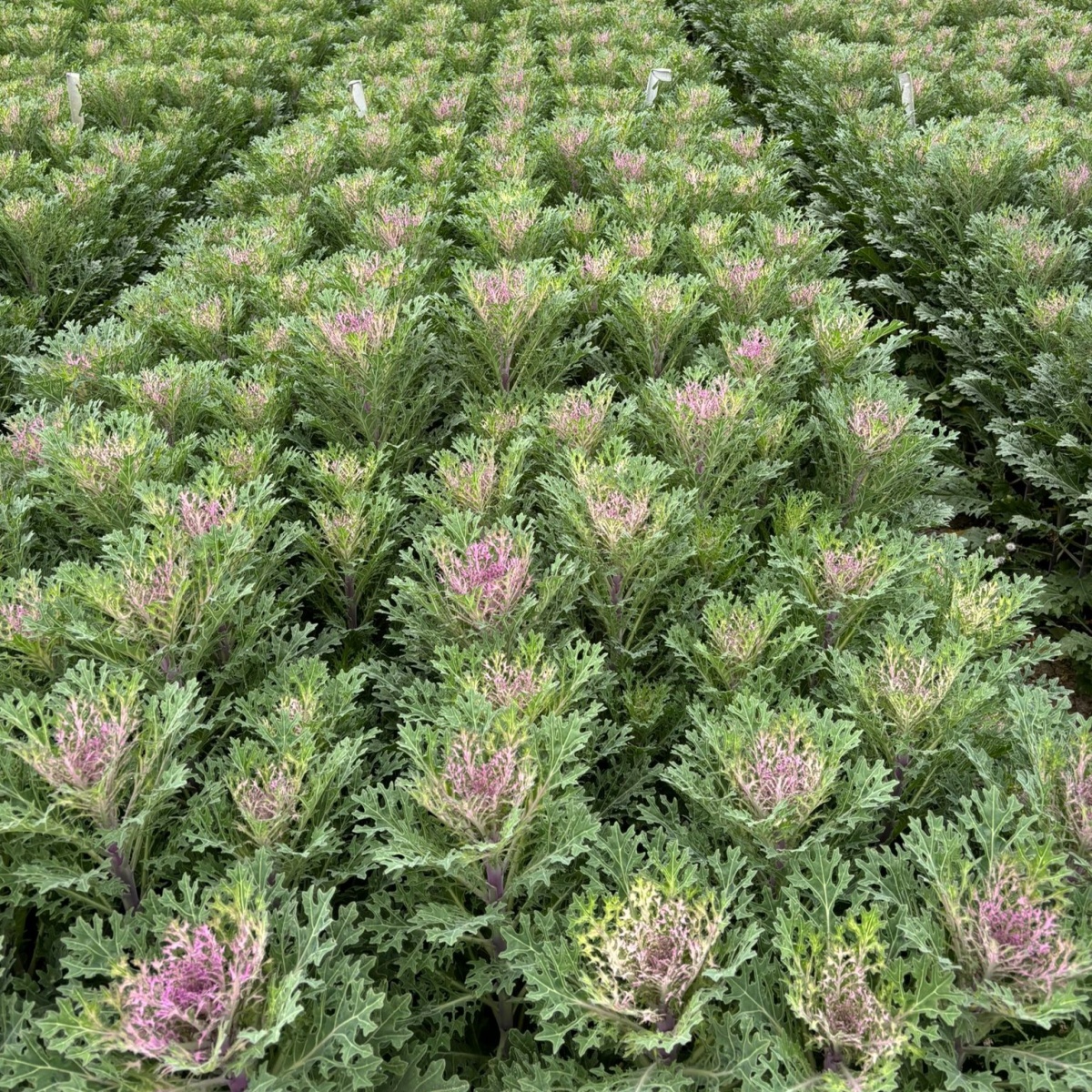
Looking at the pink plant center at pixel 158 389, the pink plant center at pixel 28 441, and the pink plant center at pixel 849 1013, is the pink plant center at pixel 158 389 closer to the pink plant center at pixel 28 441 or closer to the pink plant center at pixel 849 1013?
the pink plant center at pixel 28 441

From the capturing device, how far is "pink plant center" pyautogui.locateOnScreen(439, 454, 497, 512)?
9.86ft

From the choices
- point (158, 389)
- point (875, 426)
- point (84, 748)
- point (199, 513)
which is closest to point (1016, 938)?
point (875, 426)

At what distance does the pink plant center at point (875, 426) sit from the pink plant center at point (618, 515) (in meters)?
0.99

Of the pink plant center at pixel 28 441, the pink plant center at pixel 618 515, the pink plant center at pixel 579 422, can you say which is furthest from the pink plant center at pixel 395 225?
the pink plant center at pixel 618 515

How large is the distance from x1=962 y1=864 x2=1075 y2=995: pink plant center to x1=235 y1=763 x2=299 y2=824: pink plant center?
1567 mm

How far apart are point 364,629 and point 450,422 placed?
1.18 m

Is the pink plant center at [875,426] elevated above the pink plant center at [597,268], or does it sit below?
below

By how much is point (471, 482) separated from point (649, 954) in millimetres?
1697

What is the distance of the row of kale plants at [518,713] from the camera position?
180 centimetres

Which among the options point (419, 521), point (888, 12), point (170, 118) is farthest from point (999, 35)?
point (419, 521)

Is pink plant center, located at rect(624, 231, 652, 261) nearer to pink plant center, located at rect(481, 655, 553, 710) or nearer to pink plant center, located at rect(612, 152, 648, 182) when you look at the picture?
pink plant center, located at rect(612, 152, 648, 182)

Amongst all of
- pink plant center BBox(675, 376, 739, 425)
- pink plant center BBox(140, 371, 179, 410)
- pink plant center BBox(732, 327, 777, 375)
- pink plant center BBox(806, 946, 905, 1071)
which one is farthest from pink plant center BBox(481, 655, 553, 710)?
pink plant center BBox(140, 371, 179, 410)

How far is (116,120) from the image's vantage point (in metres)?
8.00

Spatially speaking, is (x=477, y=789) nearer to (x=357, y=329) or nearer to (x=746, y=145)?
(x=357, y=329)
